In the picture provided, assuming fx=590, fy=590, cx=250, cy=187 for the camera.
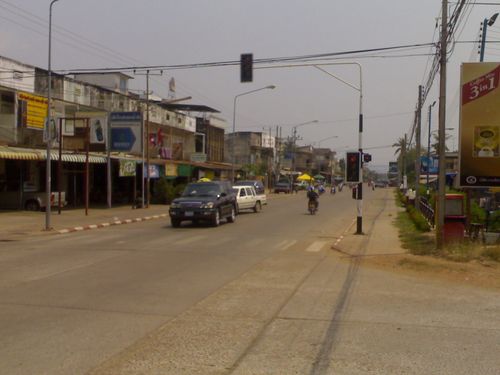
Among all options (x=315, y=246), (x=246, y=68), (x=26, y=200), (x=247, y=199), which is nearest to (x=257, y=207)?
(x=247, y=199)

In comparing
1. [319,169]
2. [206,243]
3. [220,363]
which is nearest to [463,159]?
[206,243]

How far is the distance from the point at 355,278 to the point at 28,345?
6.73m

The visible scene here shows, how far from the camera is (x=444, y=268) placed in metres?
12.4

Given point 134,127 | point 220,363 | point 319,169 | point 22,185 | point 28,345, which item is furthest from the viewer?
point 319,169

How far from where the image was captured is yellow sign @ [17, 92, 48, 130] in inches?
1233

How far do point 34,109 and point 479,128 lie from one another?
2426 cm

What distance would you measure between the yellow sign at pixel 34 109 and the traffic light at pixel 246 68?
16015mm

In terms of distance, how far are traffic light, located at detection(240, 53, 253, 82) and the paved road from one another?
23.6ft

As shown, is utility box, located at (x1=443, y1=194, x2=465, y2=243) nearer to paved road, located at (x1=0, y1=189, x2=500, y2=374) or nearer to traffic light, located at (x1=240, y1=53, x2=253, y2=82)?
paved road, located at (x1=0, y1=189, x2=500, y2=374)

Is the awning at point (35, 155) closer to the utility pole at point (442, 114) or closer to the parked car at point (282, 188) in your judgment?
the utility pole at point (442, 114)

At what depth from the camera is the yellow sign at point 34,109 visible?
3131cm

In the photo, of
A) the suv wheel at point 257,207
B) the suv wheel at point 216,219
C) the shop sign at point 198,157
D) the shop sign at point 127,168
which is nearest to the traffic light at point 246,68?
the suv wheel at point 216,219

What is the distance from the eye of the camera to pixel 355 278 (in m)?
11.4

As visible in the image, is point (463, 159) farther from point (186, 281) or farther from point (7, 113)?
point (7, 113)
